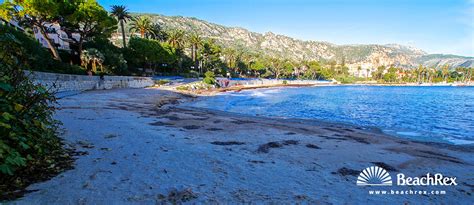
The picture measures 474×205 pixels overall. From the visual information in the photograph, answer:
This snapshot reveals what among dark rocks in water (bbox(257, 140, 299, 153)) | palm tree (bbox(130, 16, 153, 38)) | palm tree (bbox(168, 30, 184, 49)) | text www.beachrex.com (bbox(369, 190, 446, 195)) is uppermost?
palm tree (bbox(130, 16, 153, 38))

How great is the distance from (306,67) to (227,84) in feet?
355

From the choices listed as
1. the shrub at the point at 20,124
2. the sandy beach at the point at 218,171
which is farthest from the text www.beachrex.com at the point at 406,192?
the shrub at the point at 20,124

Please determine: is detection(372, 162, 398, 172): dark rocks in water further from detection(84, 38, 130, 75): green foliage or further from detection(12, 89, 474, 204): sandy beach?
detection(84, 38, 130, 75): green foliage

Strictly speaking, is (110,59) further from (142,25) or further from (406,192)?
(406,192)

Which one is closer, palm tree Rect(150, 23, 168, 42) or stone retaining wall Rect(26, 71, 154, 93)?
stone retaining wall Rect(26, 71, 154, 93)

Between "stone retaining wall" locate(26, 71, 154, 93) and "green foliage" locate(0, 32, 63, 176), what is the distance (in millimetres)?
11384

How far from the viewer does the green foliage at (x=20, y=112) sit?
3639mm

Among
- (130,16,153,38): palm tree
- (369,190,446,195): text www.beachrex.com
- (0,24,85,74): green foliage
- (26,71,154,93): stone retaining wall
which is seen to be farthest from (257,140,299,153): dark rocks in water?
(130,16,153,38): palm tree

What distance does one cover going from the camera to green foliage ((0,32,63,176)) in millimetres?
3639

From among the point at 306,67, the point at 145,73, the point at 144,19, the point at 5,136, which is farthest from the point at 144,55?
the point at 306,67

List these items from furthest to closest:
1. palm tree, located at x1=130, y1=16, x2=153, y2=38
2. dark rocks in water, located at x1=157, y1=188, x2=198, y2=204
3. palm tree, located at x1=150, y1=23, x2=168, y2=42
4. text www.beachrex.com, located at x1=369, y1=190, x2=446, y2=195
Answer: palm tree, located at x1=150, y1=23, x2=168, y2=42 < palm tree, located at x1=130, y1=16, x2=153, y2=38 < text www.beachrex.com, located at x1=369, y1=190, x2=446, y2=195 < dark rocks in water, located at x1=157, y1=188, x2=198, y2=204

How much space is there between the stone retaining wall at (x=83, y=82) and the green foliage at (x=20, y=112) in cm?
1138

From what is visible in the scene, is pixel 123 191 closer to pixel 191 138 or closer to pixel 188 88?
pixel 191 138

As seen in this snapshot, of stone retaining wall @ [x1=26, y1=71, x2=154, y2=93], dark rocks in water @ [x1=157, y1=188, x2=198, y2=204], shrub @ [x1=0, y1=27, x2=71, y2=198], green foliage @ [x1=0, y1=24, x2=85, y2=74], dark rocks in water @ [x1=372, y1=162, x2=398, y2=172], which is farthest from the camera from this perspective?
green foliage @ [x1=0, y1=24, x2=85, y2=74]
